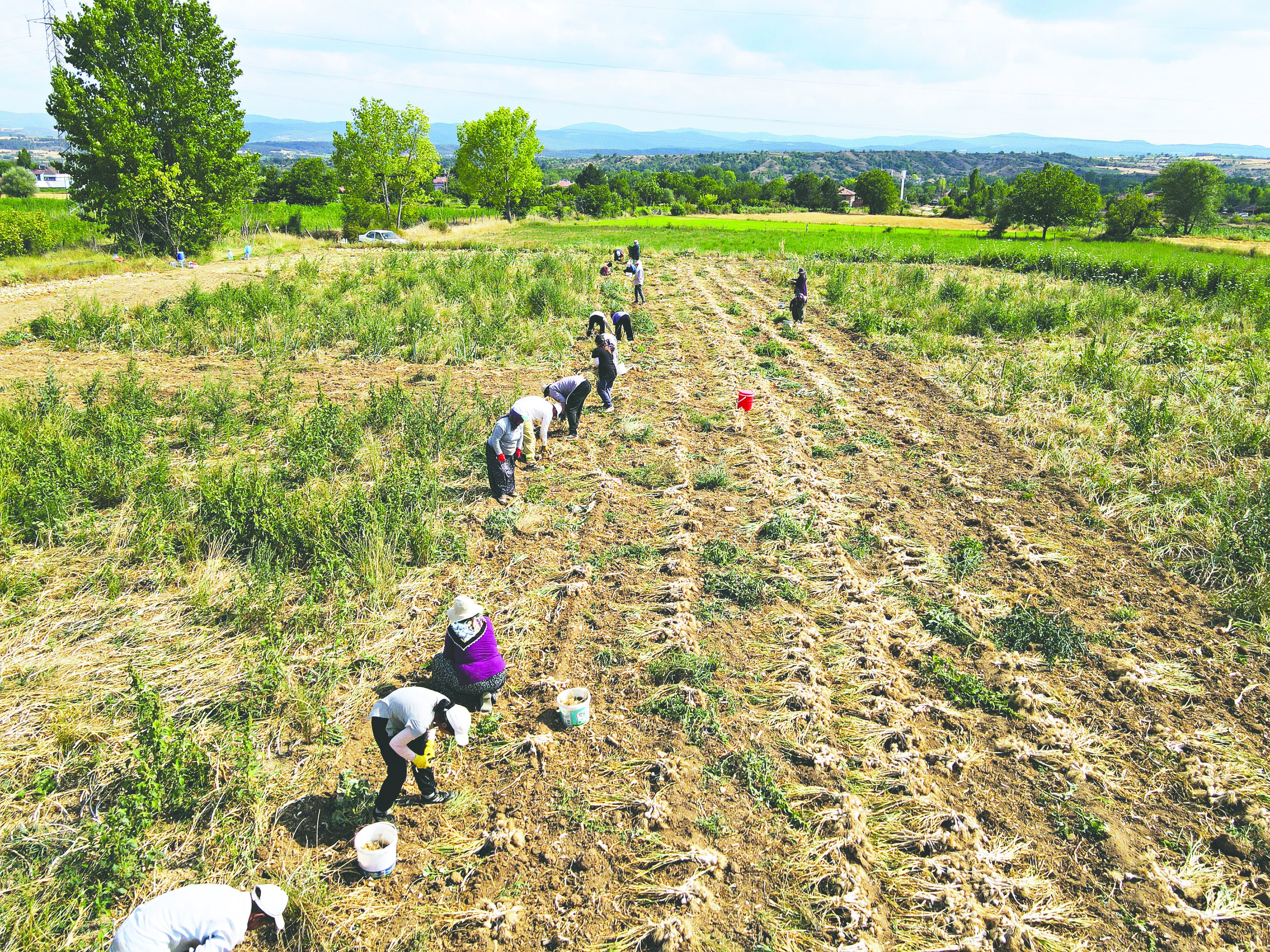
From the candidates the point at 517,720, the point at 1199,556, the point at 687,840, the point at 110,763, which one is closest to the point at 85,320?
the point at 110,763

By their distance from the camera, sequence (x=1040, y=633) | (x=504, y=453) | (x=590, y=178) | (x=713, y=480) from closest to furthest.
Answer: (x=1040, y=633) < (x=504, y=453) < (x=713, y=480) < (x=590, y=178)

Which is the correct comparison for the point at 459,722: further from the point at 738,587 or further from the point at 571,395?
the point at 571,395

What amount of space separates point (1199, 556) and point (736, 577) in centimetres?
497

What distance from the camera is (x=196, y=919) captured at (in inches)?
112

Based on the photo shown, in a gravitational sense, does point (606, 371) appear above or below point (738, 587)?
above

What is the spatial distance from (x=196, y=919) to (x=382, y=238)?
1570 inches

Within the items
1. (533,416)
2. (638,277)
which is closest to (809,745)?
(533,416)

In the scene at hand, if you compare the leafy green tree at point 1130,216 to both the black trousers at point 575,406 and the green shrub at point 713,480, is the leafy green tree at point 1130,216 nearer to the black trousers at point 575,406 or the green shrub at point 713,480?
the green shrub at point 713,480

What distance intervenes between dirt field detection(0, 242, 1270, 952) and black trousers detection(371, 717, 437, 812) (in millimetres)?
229

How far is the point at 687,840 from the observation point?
402 cm

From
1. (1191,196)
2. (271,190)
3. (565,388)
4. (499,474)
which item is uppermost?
(271,190)

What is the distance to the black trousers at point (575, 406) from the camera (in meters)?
9.29

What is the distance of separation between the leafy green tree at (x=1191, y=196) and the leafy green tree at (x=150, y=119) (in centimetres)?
7418

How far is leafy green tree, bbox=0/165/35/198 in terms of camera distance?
163ft
